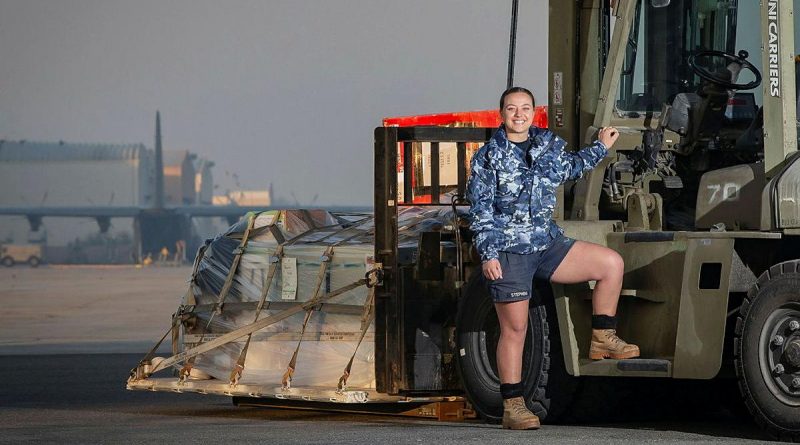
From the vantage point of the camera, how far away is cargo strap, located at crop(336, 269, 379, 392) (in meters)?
10.9

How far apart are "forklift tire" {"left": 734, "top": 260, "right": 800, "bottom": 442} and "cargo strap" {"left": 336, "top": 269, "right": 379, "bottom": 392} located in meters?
2.74

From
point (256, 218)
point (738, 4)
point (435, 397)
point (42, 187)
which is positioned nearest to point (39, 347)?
point (256, 218)

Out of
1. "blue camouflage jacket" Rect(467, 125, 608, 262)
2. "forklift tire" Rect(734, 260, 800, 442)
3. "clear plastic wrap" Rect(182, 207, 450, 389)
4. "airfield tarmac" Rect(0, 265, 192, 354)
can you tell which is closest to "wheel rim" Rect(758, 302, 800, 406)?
"forklift tire" Rect(734, 260, 800, 442)

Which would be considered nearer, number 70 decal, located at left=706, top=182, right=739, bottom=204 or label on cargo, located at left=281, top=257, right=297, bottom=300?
number 70 decal, located at left=706, top=182, right=739, bottom=204

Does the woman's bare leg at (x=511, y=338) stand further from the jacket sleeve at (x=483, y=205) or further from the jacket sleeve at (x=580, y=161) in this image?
the jacket sleeve at (x=580, y=161)

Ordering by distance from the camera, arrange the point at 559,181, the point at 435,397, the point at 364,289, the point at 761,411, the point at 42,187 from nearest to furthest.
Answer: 1. the point at 761,411
2. the point at 559,181
3. the point at 435,397
4. the point at 364,289
5. the point at 42,187

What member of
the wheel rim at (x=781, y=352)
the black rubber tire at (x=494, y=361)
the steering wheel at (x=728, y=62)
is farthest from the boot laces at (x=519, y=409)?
the steering wheel at (x=728, y=62)

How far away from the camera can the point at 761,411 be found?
8.77 m

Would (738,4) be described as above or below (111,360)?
above

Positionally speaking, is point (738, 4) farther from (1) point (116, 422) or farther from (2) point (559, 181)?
(1) point (116, 422)

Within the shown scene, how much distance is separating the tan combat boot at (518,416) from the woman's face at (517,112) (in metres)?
1.47

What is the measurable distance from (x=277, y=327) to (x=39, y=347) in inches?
569

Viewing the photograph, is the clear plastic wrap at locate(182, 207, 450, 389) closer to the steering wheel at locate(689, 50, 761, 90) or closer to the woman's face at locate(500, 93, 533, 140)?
the woman's face at locate(500, 93, 533, 140)

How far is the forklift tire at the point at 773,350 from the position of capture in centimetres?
864
